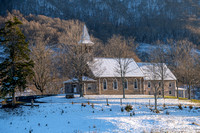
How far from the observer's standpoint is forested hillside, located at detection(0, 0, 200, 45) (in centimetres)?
15012

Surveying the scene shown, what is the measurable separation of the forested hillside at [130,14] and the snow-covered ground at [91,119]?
368 ft

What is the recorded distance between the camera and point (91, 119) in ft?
72.2

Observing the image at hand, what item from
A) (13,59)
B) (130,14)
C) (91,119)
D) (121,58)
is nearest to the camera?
(91,119)

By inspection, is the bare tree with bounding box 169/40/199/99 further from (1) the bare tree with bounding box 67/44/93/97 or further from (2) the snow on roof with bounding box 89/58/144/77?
(1) the bare tree with bounding box 67/44/93/97

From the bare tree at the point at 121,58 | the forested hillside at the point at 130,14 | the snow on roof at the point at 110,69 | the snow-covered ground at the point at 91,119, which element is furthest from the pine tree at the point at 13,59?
the forested hillside at the point at 130,14

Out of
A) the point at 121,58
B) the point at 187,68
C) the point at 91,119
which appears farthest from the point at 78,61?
the point at 187,68

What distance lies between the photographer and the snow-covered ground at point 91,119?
19.4m

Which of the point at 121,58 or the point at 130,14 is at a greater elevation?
the point at 130,14

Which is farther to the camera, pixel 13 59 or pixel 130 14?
pixel 130 14

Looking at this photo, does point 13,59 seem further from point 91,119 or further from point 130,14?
point 130,14

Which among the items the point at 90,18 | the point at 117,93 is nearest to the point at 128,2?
the point at 90,18

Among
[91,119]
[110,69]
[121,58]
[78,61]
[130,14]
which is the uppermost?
[130,14]

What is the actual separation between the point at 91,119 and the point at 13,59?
1458cm

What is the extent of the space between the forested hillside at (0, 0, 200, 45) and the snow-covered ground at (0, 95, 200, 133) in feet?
368
